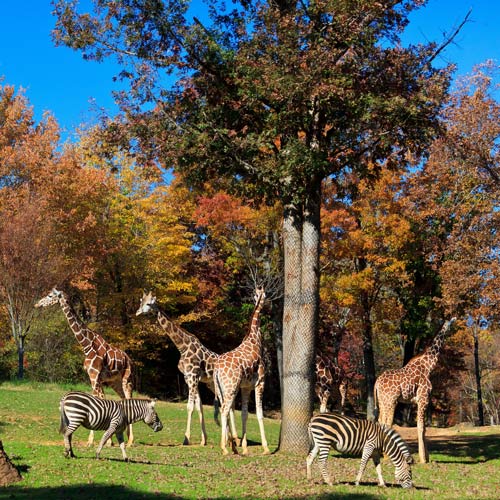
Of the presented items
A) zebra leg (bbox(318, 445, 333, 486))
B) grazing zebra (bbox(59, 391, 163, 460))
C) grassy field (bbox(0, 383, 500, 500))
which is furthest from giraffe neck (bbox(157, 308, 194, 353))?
zebra leg (bbox(318, 445, 333, 486))

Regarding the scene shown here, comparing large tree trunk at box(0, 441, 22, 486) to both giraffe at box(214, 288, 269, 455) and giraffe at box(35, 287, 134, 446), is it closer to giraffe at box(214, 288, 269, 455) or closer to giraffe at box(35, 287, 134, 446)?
giraffe at box(35, 287, 134, 446)

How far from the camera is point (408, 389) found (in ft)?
57.4

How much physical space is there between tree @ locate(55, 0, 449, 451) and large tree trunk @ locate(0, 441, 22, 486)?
291 inches

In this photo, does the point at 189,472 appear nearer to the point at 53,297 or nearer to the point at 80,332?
the point at 80,332

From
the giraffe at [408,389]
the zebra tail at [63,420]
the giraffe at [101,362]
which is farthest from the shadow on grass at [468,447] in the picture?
the zebra tail at [63,420]

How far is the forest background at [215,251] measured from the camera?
24438 mm

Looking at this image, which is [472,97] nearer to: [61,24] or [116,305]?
[61,24]

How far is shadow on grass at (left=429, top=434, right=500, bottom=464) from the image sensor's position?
18844mm

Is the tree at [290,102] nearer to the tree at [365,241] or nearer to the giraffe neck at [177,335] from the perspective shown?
the giraffe neck at [177,335]

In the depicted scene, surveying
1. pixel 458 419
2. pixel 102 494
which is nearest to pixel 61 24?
pixel 102 494

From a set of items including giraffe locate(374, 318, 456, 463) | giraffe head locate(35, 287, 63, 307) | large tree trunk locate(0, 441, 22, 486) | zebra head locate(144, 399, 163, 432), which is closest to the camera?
large tree trunk locate(0, 441, 22, 486)

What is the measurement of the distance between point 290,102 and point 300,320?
17.6 ft

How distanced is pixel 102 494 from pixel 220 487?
6.77 feet

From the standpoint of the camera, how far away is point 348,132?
56.1ft
